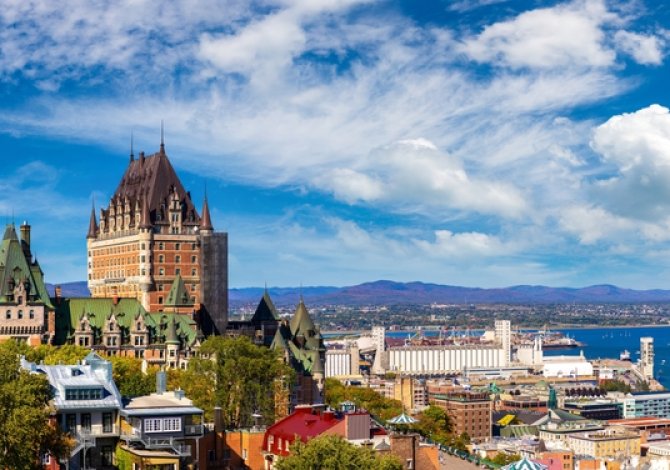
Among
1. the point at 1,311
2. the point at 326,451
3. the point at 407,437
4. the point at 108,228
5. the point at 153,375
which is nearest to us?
the point at 326,451

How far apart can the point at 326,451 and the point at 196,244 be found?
10651 cm

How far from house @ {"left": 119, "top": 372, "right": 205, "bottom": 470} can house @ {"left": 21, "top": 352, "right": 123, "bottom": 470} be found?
1100 millimetres

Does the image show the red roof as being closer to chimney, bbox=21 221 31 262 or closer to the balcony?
the balcony

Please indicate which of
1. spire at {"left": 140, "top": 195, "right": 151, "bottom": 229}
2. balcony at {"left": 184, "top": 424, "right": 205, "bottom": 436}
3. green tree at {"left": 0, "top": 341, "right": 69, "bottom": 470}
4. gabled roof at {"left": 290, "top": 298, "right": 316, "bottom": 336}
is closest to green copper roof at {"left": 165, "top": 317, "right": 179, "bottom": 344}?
spire at {"left": 140, "top": 195, "right": 151, "bottom": 229}

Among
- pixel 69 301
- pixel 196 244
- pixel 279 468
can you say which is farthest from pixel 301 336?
pixel 279 468

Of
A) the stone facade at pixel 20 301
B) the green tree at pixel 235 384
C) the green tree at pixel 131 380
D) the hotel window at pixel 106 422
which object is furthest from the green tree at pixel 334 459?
the stone facade at pixel 20 301

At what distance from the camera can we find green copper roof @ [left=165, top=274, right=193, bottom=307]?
539 feet

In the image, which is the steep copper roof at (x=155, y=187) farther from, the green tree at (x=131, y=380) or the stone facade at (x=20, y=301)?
the green tree at (x=131, y=380)

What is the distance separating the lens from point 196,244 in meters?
175

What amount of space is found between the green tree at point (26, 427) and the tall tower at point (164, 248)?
310 ft

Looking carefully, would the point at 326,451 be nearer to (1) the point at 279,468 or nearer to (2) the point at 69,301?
(1) the point at 279,468

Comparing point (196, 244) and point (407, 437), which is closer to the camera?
point (407, 437)

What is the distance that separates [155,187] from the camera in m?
176

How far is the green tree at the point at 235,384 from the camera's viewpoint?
10850 centimetres
